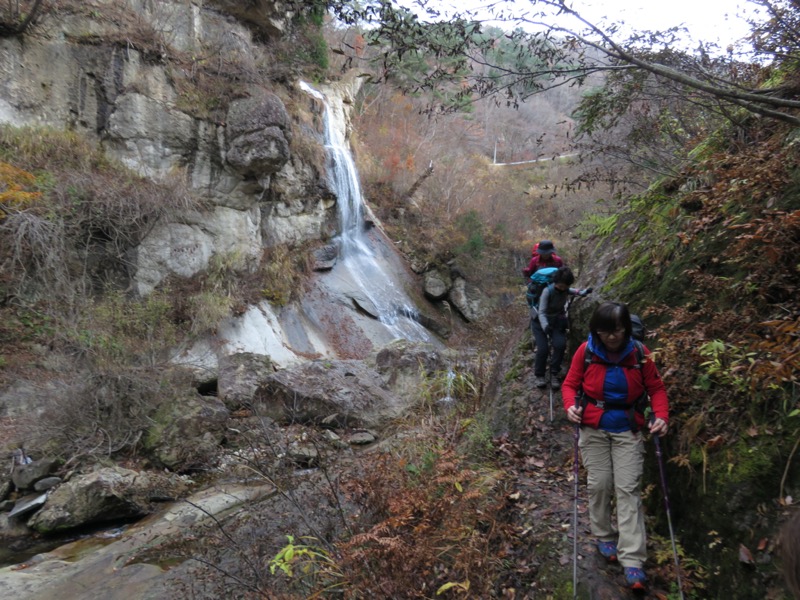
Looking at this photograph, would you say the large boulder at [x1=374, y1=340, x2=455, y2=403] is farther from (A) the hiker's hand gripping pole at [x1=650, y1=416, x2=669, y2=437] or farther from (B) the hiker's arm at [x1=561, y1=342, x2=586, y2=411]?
(A) the hiker's hand gripping pole at [x1=650, y1=416, x2=669, y2=437]

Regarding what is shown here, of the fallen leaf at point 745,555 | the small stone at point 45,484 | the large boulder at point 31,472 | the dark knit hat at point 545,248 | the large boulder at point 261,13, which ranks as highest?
the large boulder at point 261,13

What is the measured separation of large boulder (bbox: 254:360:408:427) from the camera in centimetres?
913

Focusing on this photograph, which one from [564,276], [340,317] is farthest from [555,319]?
[340,317]

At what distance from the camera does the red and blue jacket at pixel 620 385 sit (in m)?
3.03

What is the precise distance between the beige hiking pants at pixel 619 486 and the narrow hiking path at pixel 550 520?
0.19 meters

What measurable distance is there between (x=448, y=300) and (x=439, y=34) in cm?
1757

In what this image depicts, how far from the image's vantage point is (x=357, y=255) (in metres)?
19.9

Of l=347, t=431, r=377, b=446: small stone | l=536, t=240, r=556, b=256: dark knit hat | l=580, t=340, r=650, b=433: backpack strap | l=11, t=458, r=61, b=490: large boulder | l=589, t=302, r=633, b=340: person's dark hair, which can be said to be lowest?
l=347, t=431, r=377, b=446: small stone

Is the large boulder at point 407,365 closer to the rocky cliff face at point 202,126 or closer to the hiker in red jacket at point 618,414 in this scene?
the rocky cliff face at point 202,126

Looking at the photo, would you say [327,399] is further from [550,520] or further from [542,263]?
[550,520]

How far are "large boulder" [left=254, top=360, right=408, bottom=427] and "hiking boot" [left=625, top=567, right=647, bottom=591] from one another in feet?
20.4

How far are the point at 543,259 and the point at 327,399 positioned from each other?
506cm

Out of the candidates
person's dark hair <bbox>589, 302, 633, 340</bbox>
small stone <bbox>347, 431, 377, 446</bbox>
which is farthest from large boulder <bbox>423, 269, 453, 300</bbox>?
person's dark hair <bbox>589, 302, 633, 340</bbox>

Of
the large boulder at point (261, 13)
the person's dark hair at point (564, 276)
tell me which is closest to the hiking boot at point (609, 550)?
the person's dark hair at point (564, 276)
